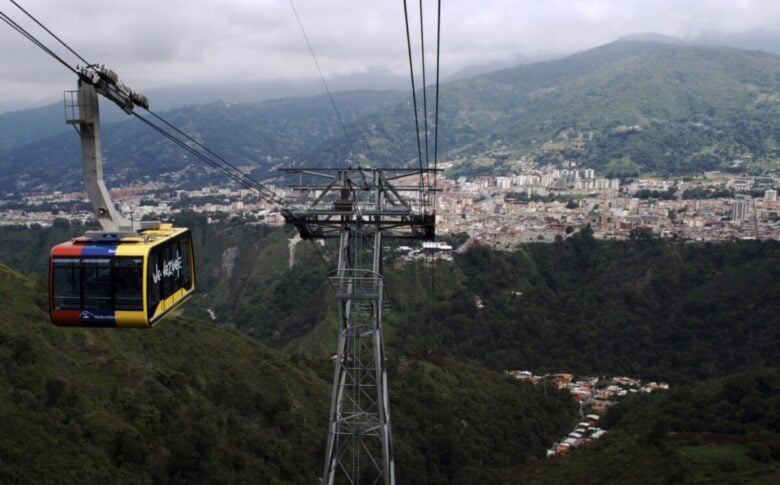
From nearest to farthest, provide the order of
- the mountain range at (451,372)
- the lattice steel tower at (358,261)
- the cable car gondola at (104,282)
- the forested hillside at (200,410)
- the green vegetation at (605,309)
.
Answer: the cable car gondola at (104,282) < the lattice steel tower at (358,261) < the forested hillside at (200,410) < the mountain range at (451,372) < the green vegetation at (605,309)

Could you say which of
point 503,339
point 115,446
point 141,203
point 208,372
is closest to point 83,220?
point 141,203

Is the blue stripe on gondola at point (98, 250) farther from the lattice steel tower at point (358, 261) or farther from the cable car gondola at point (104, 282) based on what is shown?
the lattice steel tower at point (358, 261)

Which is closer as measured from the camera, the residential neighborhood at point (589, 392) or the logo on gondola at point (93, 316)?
the logo on gondola at point (93, 316)

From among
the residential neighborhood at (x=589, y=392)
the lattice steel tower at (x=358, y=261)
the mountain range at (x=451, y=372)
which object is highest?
the lattice steel tower at (x=358, y=261)

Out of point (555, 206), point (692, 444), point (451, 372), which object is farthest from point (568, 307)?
point (555, 206)

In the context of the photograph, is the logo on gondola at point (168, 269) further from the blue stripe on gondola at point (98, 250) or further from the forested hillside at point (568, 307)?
the forested hillside at point (568, 307)

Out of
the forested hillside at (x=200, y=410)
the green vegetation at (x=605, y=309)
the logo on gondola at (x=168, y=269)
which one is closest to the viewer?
the logo on gondola at (x=168, y=269)

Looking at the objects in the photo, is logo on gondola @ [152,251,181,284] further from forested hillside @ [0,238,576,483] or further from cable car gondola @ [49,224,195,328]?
forested hillside @ [0,238,576,483]

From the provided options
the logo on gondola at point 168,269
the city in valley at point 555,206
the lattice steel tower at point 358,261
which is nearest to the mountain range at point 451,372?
the lattice steel tower at point 358,261

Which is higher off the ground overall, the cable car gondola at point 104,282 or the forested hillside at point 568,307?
the cable car gondola at point 104,282
